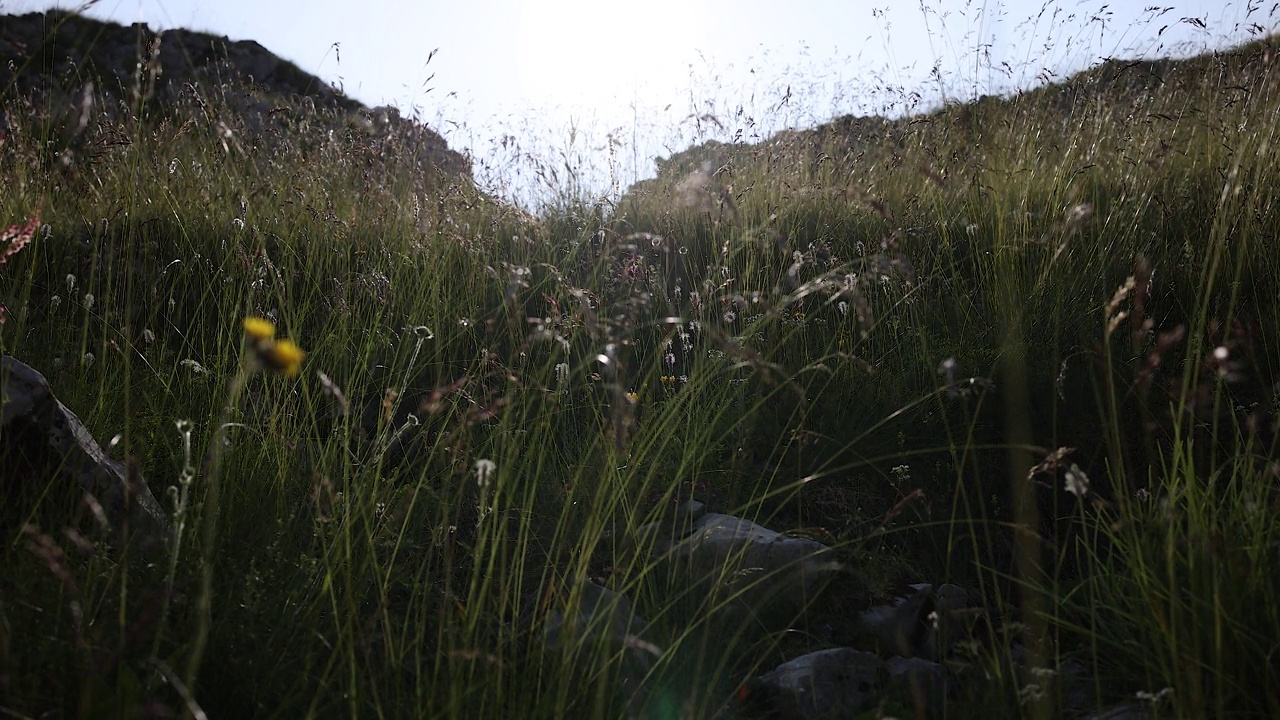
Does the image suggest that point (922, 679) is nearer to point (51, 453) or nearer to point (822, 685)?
point (822, 685)

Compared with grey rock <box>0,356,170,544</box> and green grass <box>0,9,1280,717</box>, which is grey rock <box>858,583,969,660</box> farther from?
grey rock <box>0,356,170,544</box>

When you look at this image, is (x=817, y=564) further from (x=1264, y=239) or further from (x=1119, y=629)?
(x=1264, y=239)

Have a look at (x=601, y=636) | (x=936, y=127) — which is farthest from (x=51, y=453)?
(x=936, y=127)

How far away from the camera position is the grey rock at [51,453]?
5.00 feet

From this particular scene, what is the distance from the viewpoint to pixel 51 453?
5.17 feet

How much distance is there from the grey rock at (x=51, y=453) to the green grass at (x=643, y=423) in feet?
0.24

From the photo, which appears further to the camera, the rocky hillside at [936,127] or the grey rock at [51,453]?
the rocky hillside at [936,127]

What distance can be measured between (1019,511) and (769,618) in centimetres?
77

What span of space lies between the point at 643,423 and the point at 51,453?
1.28 meters

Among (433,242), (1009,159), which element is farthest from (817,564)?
(1009,159)

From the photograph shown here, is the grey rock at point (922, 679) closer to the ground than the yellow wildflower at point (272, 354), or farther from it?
closer to the ground

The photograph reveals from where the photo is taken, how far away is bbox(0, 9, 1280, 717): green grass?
4.38 ft

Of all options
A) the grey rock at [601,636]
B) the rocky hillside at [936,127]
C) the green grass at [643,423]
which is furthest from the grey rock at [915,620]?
the rocky hillside at [936,127]

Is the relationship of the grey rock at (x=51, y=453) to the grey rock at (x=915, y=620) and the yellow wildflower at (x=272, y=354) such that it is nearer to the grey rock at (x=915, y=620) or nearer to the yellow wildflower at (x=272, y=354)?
the yellow wildflower at (x=272, y=354)
